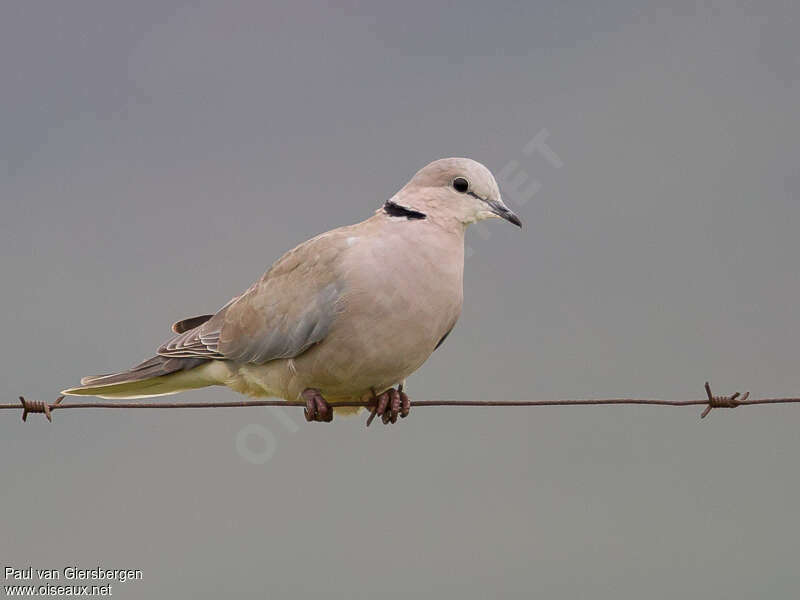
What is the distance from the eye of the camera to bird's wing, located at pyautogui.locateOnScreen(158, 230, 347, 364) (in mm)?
5152

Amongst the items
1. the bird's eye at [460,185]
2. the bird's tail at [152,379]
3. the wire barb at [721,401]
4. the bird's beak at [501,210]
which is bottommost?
the wire barb at [721,401]

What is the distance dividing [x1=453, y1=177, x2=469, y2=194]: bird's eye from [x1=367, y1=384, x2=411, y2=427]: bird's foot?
3.09ft

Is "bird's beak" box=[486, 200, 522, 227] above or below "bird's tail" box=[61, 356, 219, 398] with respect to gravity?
above

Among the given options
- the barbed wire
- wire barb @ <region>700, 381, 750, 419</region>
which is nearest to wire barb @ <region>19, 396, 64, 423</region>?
the barbed wire

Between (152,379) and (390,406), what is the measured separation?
1329 mm

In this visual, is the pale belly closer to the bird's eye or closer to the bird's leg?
the bird's leg

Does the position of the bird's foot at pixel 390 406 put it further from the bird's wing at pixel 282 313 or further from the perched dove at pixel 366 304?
the bird's wing at pixel 282 313

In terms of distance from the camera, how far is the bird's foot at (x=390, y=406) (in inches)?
207

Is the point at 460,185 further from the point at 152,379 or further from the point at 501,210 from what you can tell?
the point at 152,379

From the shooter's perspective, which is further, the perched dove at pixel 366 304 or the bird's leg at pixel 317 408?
the bird's leg at pixel 317 408

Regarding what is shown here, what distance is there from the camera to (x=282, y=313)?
531cm

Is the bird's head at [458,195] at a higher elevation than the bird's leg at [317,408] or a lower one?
higher

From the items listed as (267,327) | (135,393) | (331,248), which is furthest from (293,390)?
(135,393)

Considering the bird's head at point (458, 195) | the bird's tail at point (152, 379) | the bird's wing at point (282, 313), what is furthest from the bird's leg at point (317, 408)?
the bird's head at point (458, 195)
